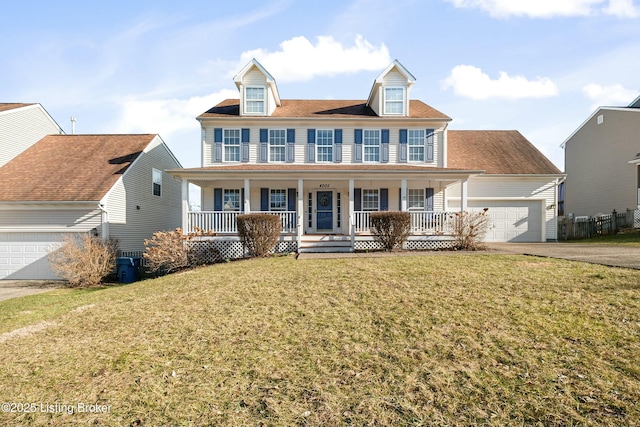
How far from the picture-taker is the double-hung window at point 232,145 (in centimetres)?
1594

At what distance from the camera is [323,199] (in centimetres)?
1636

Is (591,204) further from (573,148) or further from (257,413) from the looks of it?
(257,413)

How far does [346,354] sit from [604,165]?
2450 centimetres

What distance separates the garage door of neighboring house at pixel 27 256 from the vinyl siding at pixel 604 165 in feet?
95.5

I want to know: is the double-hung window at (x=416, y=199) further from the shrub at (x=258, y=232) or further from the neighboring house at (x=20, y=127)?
the neighboring house at (x=20, y=127)

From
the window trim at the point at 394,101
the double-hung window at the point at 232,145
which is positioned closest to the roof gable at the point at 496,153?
the window trim at the point at 394,101

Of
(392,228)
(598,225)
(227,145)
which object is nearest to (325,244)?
(392,228)

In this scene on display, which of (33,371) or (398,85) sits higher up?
(398,85)

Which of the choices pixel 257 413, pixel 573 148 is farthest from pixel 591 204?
pixel 257 413

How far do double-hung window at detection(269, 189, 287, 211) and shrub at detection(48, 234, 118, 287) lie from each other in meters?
6.90

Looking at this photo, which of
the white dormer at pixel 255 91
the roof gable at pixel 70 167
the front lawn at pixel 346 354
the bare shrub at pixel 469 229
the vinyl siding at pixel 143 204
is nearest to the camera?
the front lawn at pixel 346 354

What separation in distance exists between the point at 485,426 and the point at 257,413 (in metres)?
2.31

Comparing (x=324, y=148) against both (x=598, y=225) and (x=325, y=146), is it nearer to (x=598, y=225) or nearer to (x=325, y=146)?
(x=325, y=146)

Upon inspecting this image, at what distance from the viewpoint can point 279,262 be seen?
10.7 meters
